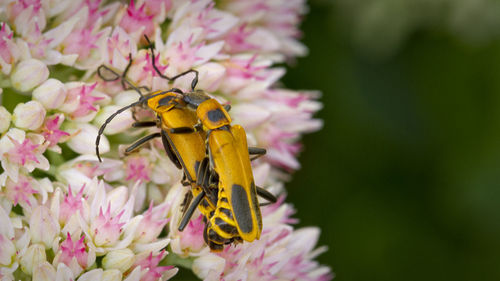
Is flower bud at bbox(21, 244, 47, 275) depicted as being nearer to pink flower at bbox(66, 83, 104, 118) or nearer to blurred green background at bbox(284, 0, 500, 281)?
pink flower at bbox(66, 83, 104, 118)

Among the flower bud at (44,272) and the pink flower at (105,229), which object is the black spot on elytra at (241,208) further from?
the flower bud at (44,272)

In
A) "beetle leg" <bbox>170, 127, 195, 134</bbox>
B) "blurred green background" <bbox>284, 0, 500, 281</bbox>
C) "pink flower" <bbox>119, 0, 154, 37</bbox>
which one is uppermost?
"pink flower" <bbox>119, 0, 154, 37</bbox>

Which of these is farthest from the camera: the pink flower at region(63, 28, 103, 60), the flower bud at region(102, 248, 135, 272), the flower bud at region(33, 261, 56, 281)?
the pink flower at region(63, 28, 103, 60)

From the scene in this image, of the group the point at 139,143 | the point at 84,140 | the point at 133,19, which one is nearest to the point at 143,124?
the point at 139,143

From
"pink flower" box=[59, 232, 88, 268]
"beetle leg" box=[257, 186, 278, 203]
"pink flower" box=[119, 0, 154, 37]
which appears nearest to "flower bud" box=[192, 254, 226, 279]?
"beetle leg" box=[257, 186, 278, 203]

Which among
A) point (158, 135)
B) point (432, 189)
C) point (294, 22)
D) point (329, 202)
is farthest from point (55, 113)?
point (432, 189)

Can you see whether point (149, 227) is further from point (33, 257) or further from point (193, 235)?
point (33, 257)
